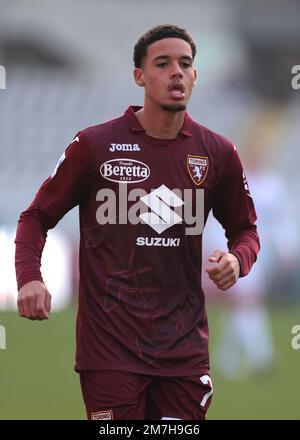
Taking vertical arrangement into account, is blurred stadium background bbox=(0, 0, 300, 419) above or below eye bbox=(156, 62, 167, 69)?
above

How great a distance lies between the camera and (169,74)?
5.10m

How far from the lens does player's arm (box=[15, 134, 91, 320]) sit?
500cm

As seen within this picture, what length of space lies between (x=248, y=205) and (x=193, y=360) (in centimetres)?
86

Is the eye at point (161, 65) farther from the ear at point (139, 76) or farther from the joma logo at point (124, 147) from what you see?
the joma logo at point (124, 147)

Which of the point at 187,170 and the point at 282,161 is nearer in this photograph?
the point at 187,170

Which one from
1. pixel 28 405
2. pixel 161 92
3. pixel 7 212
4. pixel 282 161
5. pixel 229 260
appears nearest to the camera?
pixel 229 260

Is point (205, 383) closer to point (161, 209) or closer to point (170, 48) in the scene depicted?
point (161, 209)

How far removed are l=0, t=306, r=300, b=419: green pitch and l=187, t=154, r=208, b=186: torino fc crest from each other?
384 cm

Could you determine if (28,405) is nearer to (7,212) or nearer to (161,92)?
(161,92)

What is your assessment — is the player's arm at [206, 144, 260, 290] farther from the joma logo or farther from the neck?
the joma logo

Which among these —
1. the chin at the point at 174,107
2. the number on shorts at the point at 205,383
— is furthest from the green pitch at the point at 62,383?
the chin at the point at 174,107

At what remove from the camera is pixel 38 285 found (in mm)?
4832

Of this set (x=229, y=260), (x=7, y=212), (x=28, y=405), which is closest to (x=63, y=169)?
(x=229, y=260)

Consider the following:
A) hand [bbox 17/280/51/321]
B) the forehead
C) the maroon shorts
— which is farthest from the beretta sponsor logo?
the maroon shorts
